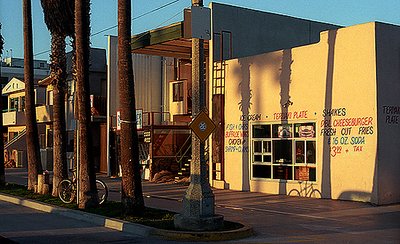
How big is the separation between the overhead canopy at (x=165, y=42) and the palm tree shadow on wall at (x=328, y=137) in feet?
21.3

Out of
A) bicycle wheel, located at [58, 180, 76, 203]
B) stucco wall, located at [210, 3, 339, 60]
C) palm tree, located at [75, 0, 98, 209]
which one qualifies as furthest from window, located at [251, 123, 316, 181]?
palm tree, located at [75, 0, 98, 209]

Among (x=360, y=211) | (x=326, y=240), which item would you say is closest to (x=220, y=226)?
(x=326, y=240)

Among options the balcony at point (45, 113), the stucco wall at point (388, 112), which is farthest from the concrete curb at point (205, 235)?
the balcony at point (45, 113)

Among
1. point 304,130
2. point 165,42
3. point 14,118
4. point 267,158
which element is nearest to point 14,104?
point 14,118

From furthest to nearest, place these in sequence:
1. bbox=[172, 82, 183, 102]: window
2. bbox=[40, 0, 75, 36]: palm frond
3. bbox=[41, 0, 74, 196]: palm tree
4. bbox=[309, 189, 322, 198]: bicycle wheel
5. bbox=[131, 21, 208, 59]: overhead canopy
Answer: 1. bbox=[172, 82, 183, 102]: window
2. bbox=[131, 21, 208, 59]: overhead canopy
3. bbox=[40, 0, 75, 36]: palm frond
4. bbox=[41, 0, 74, 196]: palm tree
5. bbox=[309, 189, 322, 198]: bicycle wheel

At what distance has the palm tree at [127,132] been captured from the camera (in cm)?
1500

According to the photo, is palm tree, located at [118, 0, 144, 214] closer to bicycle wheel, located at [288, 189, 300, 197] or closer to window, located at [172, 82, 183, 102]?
bicycle wheel, located at [288, 189, 300, 197]

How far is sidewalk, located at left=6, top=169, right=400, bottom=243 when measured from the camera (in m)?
12.3

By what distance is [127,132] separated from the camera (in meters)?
15.0

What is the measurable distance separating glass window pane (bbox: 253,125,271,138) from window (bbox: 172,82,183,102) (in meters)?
7.75

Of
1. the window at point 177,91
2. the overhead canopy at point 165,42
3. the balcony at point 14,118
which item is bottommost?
the balcony at point 14,118

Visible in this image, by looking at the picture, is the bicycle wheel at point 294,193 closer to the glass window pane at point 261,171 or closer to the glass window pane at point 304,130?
the glass window pane at point 261,171

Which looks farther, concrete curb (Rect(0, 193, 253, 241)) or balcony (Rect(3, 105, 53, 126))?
balcony (Rect(3, 105, 53, 126))

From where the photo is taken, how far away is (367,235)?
41.0ft
